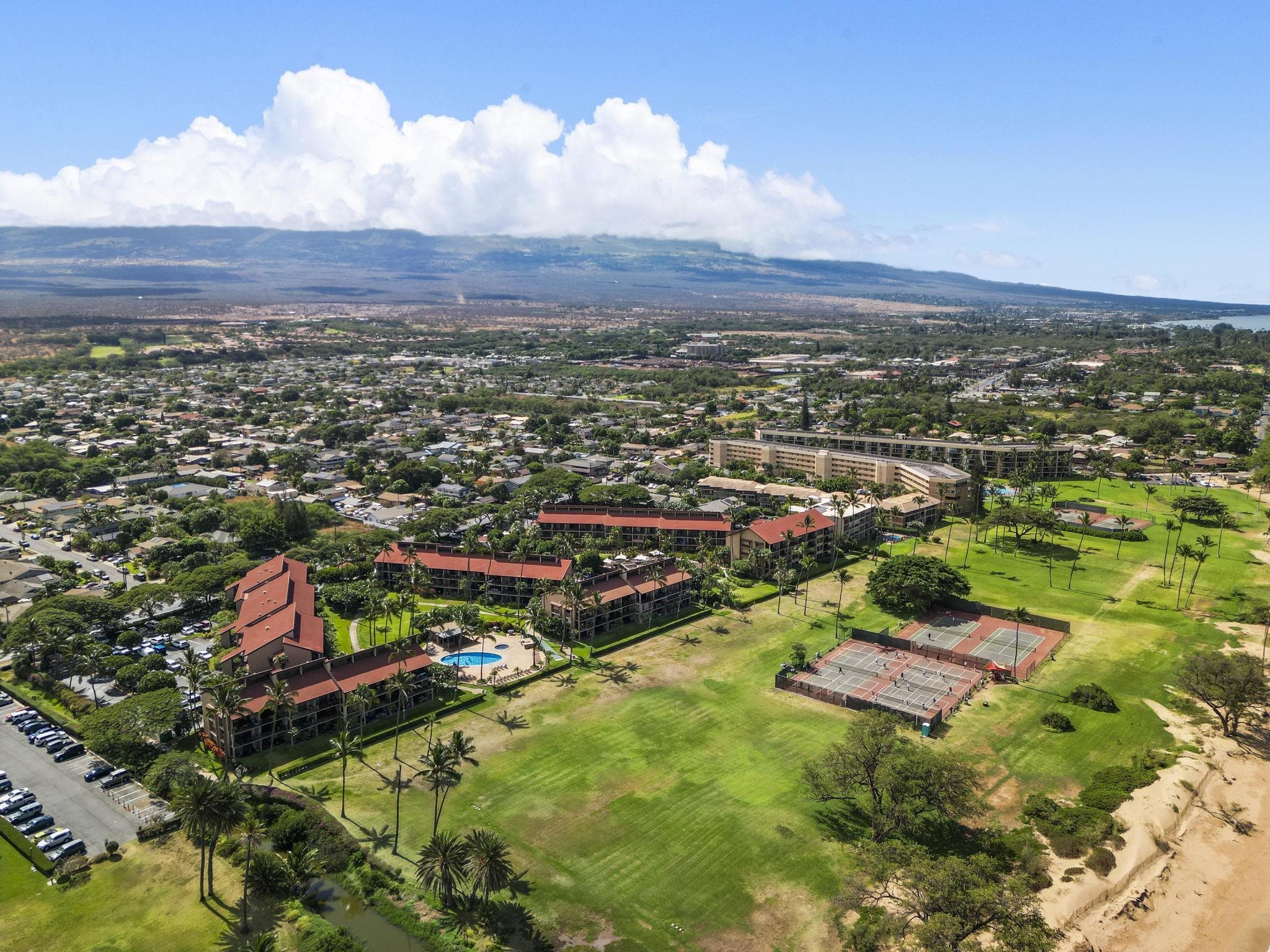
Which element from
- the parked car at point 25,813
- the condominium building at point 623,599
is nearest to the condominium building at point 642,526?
the condominium building at point 623,599

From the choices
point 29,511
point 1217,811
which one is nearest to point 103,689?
point 29,511

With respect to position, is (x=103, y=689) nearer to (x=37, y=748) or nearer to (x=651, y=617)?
(x=37, y=748)

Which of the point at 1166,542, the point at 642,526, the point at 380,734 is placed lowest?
the point at 380,734

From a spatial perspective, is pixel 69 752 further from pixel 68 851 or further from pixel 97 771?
pixel 68 851

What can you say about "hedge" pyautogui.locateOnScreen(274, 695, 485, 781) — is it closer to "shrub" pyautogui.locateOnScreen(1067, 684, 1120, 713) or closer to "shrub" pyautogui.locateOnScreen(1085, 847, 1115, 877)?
"shrub" pyautogui.locateOnScreen(1085, 847, 1115, 877)

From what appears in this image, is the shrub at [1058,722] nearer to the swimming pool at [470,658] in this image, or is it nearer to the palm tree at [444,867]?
the palm tree at [444,867]

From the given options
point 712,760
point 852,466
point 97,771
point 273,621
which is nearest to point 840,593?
point 712,760
